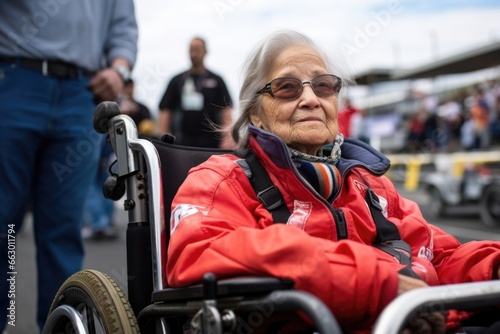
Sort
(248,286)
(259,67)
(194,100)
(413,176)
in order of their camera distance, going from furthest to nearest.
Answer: (413,176) → (194,100) → (259,67) → (248,286)

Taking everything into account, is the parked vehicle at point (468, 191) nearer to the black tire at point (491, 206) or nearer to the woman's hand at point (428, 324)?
the black tire at point (491, 206)

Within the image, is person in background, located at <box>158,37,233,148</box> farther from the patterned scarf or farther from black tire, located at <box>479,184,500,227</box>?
the patterned scarf

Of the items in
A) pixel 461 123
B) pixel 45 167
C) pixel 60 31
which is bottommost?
pixel 461 123

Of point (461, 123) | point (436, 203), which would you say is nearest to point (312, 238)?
point (436, 203)

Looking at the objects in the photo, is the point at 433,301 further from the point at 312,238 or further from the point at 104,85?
the point at 104,85

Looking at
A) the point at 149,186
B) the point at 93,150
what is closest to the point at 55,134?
the point at 93,150

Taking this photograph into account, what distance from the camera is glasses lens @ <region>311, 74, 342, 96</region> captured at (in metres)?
2.34

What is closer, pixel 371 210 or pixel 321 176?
pixel 321 176

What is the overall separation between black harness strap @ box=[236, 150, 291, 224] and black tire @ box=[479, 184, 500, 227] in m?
7.60

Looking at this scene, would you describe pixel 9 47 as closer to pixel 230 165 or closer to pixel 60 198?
pixel 60 198

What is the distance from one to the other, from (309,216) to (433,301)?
0.60 m

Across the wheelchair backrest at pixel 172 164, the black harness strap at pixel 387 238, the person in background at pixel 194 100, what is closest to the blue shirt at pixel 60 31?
the wheelchair backrest at pixel 172 164

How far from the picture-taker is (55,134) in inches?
119

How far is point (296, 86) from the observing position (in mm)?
2330
